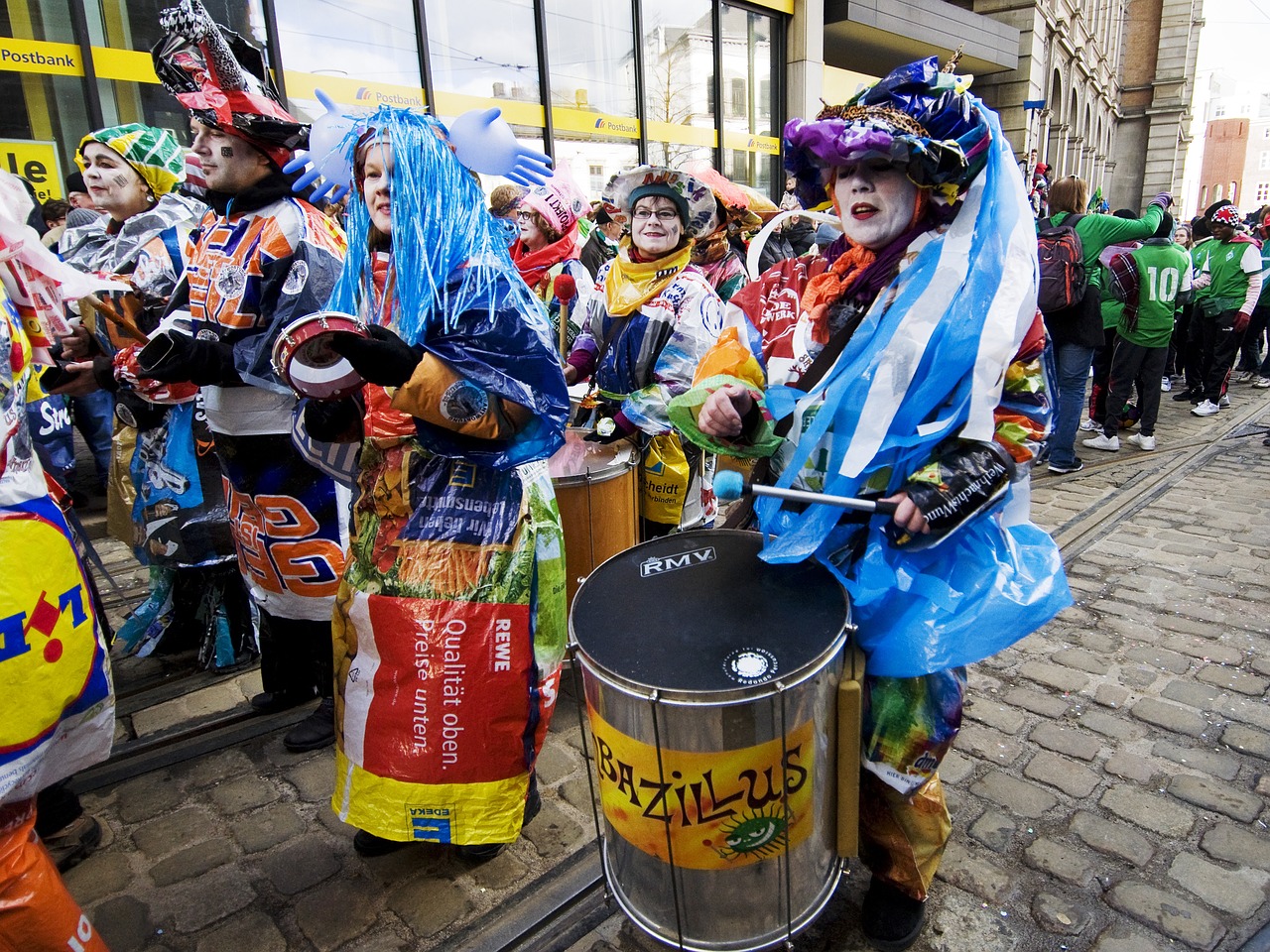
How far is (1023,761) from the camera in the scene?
8.74 ft

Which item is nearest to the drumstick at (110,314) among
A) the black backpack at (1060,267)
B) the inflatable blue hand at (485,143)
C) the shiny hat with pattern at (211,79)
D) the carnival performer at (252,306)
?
the carnival performer at (252,306)

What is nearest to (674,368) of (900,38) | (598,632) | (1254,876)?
(598,632)

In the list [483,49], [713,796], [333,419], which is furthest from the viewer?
→ [483,49]

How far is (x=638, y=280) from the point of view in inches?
131

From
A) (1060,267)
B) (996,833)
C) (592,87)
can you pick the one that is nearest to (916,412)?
(996,833)

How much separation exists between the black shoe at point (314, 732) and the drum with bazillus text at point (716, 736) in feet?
5.14

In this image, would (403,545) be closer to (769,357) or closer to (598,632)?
(598,632)

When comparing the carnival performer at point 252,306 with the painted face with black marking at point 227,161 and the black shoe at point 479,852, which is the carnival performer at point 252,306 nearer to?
the painted face with black marking at point 227,161

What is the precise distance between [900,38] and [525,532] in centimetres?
1594

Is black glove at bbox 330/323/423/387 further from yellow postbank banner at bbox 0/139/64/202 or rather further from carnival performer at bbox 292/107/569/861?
yellow postbank banner at bbox 0/139/64/202

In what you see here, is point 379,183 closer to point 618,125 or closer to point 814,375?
point 814,375

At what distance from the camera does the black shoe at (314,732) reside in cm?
282

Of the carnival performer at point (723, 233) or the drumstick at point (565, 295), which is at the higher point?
the carnival performer at point (723, 233)

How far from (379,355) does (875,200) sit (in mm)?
1082
